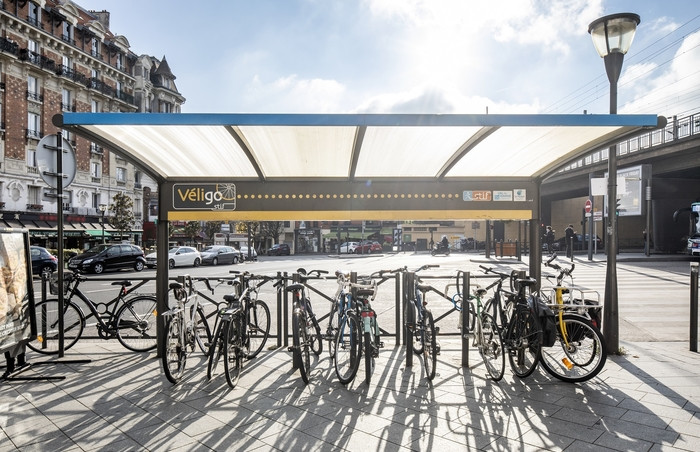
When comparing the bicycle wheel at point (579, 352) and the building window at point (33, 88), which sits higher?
the building window at point (33, 88)

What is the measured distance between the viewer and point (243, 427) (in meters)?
3.74

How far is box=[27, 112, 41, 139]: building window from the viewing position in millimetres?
35750

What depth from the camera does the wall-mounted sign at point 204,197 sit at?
592 cm

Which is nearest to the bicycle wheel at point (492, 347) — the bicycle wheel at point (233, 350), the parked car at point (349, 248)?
the bicycle wheel at point (233, 350)

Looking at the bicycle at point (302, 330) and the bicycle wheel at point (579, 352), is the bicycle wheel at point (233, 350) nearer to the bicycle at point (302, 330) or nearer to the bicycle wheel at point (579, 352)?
the bicycle at point (302, 330)

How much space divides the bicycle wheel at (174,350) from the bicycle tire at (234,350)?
601 millimetres

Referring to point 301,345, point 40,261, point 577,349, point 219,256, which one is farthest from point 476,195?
point 219,256

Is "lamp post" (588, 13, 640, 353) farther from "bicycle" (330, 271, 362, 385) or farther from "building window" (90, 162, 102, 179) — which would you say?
"building window" (90, 162, 102, 179)

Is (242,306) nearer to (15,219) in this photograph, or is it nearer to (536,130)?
(536,130)

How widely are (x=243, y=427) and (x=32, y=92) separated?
4233cm

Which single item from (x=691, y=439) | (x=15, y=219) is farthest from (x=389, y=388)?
(x=15, y=219)

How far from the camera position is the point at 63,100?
39750mm

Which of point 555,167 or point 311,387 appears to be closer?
point 311,387

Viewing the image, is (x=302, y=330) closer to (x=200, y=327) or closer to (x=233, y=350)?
(x=233, y=350)
